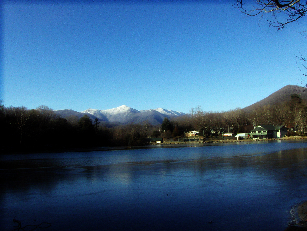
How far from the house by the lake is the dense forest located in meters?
5.55

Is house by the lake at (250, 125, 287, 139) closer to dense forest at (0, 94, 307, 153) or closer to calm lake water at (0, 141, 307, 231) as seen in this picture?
dense forest at (0, 94, 307, 153)

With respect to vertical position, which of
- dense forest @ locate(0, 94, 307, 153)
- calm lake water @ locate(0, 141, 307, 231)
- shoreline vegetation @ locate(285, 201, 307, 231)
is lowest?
calm lake water @ locate(0, 141, 307, 231)

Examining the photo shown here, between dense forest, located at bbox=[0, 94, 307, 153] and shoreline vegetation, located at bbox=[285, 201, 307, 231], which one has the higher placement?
dense forest, located at bbox=[0, 94, 307, 153]

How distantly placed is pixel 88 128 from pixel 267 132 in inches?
2478

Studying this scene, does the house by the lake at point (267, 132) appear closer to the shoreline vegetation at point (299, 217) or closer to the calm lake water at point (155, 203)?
the calm lake water at point (155, 203)

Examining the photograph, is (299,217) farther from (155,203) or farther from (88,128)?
(88,128)

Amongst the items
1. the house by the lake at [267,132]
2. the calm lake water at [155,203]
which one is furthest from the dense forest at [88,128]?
the calm lake water at [155,203]

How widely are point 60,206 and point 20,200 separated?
1.84m

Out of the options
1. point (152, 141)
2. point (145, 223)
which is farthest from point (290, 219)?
point (152, 141)

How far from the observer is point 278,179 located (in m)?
11.4

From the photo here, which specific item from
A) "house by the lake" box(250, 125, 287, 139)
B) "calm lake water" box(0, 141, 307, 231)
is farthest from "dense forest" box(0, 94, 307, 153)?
"calm lake water" box(0, 141, 307, 231)

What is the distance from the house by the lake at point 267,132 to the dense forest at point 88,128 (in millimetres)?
5552

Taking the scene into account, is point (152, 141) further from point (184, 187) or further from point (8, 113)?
point (184, 187)

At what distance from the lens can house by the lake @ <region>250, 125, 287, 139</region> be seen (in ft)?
297
